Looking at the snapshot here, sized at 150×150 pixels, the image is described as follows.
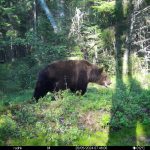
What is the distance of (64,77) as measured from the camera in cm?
1379

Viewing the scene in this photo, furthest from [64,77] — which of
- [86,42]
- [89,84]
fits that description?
[86,42]

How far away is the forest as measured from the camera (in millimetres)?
8695

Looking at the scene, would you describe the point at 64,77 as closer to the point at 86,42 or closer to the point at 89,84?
the point at 89,84

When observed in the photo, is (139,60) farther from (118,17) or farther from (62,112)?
(62,112)

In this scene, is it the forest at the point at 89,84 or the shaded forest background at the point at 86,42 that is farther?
the shaded forest background at the point at 86,42

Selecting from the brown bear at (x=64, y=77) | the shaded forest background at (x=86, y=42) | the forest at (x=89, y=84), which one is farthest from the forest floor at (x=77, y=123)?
the shaded forest background at (x=86, y=42)

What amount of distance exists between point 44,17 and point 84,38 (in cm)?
722

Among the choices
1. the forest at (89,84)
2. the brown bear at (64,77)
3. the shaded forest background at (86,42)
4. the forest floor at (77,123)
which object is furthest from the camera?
the shaded forest background at (86,42)

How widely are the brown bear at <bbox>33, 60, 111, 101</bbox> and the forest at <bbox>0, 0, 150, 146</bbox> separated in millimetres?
421

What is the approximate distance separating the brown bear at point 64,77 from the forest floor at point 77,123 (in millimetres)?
2421

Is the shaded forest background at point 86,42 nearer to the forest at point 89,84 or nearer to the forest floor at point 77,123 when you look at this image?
the forest at point 89,84

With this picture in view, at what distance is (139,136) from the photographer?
8.76 metres

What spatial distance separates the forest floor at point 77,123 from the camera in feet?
27.5

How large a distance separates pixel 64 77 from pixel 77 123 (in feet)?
15.3
